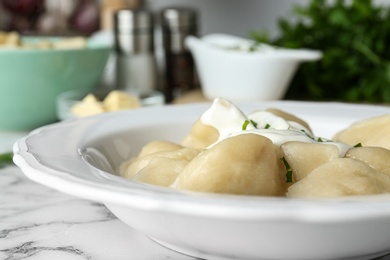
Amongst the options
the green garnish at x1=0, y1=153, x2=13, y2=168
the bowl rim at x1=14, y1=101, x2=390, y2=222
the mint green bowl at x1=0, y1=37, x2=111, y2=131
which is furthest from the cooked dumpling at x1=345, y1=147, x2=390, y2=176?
the mint green bowl at x1=0, y1=37, x2=111, y2=131

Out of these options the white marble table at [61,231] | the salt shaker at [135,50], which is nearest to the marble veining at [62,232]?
the white marble table at [61,231]

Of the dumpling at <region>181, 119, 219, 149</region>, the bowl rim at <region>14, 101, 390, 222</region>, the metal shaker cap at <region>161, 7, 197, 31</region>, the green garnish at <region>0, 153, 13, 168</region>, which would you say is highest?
the bowl rim at <region>14, 101, 390, 222</region>

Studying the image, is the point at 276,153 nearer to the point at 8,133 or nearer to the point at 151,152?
the point at 151,152

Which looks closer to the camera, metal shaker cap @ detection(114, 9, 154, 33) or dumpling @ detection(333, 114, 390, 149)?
dumpling @ detection(333, 114, 390, 149)

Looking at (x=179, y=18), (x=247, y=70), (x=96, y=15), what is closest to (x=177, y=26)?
(x=179, y=18)

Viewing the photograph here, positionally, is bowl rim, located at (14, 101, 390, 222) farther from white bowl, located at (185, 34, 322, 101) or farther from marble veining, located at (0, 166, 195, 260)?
white bowl, located at (185, 34, 322, 101)

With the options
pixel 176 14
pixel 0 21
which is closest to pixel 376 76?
pixel 176 14
